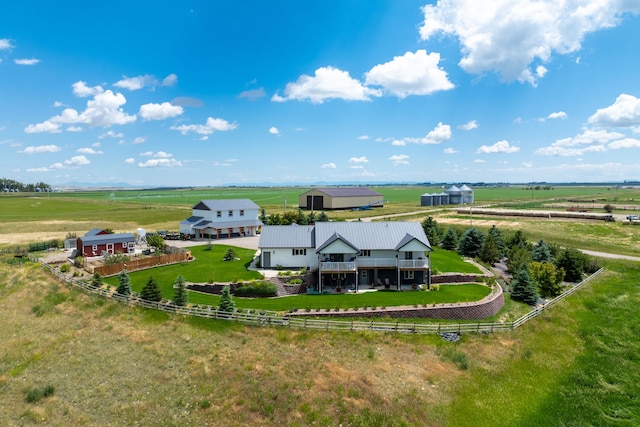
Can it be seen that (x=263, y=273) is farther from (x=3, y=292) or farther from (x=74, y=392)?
(x=3, y=292)

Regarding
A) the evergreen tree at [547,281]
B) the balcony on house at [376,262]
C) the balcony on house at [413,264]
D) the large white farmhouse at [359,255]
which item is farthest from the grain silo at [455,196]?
the balcony on house at [376,262]

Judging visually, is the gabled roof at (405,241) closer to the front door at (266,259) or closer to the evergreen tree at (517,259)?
the evergreen tree at (517,259)

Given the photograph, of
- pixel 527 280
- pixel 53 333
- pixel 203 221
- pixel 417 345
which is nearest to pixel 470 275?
pixel 527 280

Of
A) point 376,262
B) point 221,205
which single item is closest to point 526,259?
point 376,262

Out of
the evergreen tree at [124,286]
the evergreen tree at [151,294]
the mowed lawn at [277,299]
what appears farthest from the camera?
the evergreen tree at [124,286]

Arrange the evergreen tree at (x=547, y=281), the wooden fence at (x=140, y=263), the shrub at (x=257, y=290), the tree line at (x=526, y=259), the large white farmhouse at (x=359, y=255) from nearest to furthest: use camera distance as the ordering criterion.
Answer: the shrub at (x=257, y=290), the large white farmhouse at (x=359, y=255), the tree line at (x=526, y=259), the evergreen tree at (x=547, y=281), the wooden fence at (x=140, y=263)

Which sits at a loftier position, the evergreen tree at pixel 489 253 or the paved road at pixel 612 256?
the evergreen tree at pixel 489 253

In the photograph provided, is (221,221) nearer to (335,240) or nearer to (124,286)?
(124,286)

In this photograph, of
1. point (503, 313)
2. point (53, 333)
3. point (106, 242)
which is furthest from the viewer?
point (106, 242)

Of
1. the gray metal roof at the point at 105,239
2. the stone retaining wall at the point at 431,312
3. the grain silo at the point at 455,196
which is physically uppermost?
the grain silo at the point at 455,196
